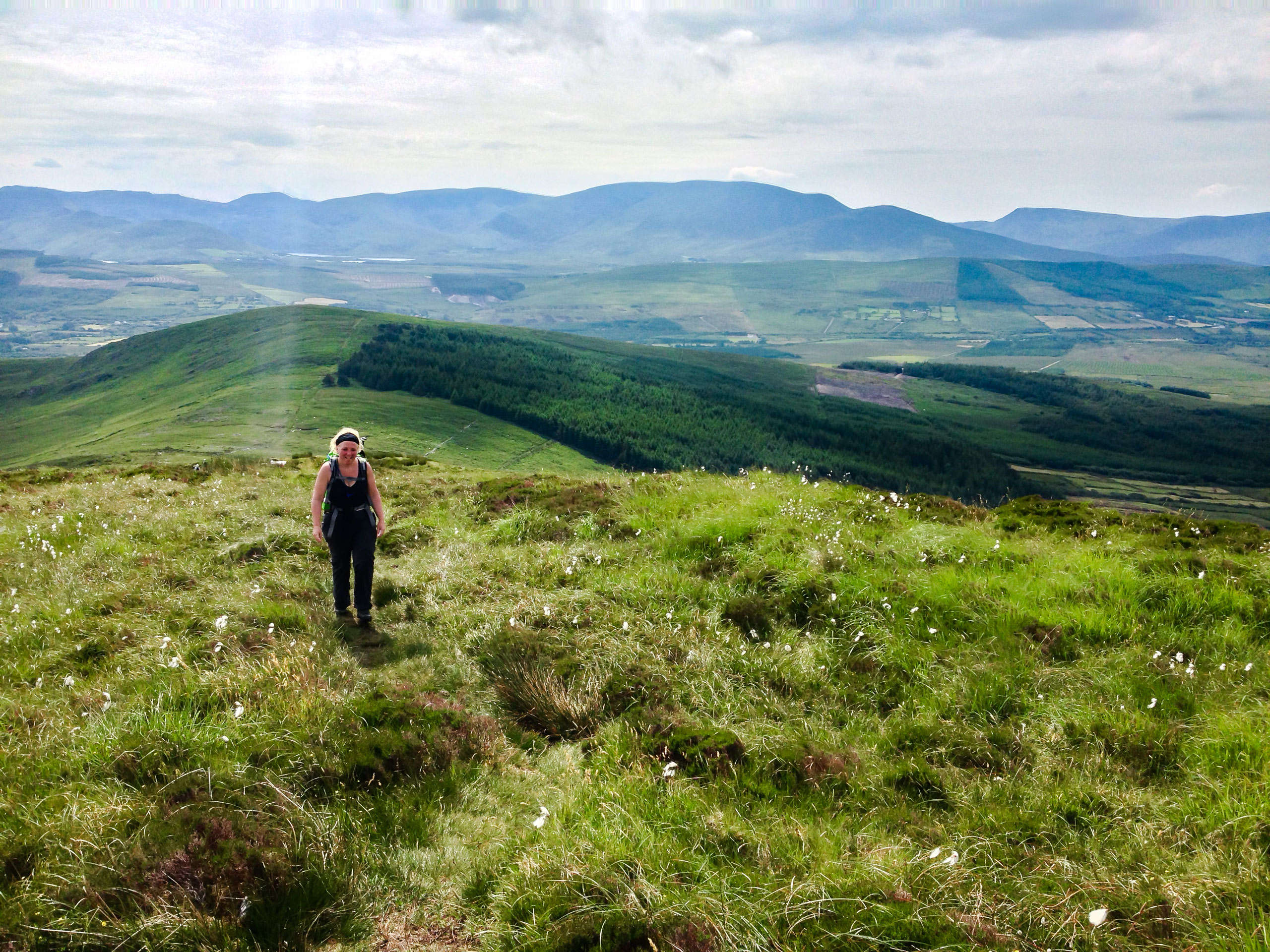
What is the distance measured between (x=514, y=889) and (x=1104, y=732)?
5.46 m

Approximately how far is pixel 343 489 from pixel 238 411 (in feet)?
371

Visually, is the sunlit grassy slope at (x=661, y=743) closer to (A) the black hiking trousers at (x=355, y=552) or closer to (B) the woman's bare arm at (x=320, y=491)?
(A) the black hiking trousers at (x=355, y=552)

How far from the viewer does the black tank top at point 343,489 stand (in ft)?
31.2

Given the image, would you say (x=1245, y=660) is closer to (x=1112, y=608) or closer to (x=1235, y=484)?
(x=1112, y=608)

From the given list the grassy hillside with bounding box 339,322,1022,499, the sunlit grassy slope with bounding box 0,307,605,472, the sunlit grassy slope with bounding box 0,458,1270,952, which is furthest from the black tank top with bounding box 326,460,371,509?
the grassy hillside with bounding box 339,322,1022,499

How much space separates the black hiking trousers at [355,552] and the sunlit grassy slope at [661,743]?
1.85 ft

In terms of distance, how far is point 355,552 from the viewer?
956 centimetres

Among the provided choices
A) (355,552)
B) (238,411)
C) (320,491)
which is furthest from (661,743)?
(238,411)

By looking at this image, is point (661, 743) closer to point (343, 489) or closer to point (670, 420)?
point (343, 489)

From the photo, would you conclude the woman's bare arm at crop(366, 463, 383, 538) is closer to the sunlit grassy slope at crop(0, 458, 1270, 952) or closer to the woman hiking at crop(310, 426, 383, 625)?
the woman hiking at crop(310, 426, 383, 625)

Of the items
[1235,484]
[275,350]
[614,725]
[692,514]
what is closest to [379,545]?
[692,514]

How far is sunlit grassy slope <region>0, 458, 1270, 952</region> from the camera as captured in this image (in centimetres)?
427

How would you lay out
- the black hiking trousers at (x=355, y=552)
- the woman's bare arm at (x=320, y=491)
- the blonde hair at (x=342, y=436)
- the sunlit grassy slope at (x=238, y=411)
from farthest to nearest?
1. the sunlit grassy slope at (x=238, y=411)
2. the black hiking trousers at (x=355, y=552)
3. the woman's bare arm at (x=320, y=491)
4. the blonde hair at (x=342, y=436)

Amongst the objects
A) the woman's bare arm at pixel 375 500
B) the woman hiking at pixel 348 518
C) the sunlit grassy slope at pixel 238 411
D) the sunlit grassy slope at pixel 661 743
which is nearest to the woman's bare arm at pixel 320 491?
the woman hiking at pixel 348 518
